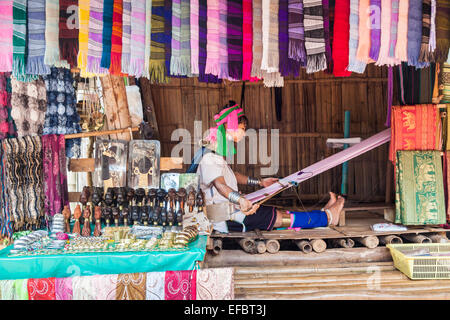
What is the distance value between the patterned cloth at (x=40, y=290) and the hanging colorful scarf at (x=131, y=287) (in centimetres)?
40

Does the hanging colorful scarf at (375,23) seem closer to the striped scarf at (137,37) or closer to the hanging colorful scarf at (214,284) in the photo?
the striped scarf at (137,37)

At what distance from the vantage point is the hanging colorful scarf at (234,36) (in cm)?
278

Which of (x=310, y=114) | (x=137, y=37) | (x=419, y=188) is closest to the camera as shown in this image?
(x=137, y=37)

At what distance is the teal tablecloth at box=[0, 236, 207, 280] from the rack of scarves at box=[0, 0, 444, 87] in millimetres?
1300

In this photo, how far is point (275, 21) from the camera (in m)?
2.74

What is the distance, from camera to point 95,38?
2.68 m

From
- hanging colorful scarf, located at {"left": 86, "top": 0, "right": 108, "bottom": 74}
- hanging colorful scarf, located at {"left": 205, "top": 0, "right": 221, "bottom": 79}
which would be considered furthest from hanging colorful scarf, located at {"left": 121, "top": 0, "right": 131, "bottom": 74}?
hanging colorful scarf, located at {"left": 205, "top": 0, "right": 221, "bottom": 79}

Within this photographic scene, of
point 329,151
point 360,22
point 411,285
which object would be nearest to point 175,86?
point 329,151

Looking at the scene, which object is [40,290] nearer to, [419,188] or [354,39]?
[354,39]

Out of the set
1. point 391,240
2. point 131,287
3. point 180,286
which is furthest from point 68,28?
point 391,240

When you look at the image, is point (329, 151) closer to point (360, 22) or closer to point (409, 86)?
point (409, 86)

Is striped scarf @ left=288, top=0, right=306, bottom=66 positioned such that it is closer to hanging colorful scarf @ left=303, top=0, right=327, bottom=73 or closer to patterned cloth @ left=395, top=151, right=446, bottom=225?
hanging colorful scarf @ left=303, top=0, right=327, bottom=73

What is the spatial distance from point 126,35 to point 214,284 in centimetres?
184

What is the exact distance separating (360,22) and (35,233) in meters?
3.01
